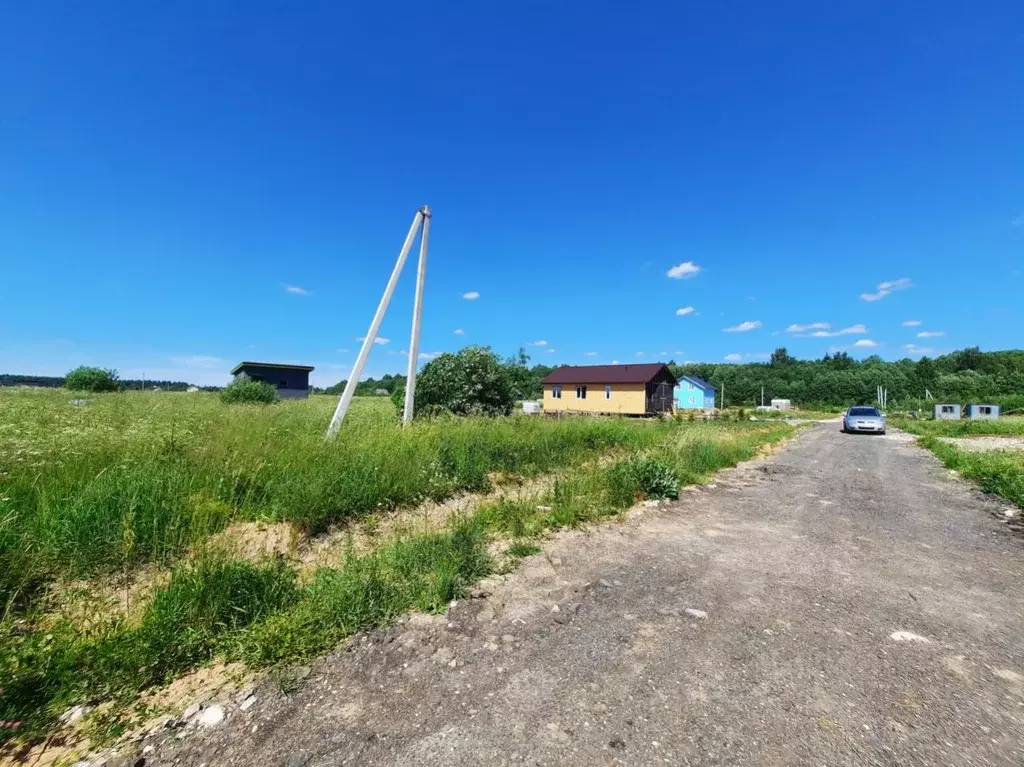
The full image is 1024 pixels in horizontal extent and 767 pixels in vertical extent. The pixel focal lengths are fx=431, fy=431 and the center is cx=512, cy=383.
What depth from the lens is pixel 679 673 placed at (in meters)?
2.32

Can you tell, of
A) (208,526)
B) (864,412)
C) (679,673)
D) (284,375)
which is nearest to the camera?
(679,673)

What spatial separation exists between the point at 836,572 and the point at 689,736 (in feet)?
9.17

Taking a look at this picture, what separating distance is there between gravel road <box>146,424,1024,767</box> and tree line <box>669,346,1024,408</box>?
181ft

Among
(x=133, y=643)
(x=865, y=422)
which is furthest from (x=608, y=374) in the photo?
(x=133, y=643)

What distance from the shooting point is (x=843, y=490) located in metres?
7.46

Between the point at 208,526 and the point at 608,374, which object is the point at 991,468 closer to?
the point at 208,526

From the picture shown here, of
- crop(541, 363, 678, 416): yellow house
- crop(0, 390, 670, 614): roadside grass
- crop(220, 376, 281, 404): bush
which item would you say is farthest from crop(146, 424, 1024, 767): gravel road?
crop(541, 363, 678, 416): yellow house

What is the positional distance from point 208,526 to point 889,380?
7157cm

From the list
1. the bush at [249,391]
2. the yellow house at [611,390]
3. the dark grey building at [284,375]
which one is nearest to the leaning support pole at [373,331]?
the bush at [249,391]

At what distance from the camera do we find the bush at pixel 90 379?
24.4 metres

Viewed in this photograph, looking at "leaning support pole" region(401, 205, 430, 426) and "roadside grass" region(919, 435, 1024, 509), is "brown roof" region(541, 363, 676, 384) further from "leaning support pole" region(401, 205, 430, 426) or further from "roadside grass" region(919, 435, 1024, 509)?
"leaning support pole" region(401, 205, 430, 426)

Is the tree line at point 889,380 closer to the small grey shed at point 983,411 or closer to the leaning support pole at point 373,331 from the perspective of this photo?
the small grey shed at point 983,411

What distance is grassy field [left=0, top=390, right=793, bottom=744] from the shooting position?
7.77 feet

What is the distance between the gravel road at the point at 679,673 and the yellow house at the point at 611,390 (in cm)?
2931
